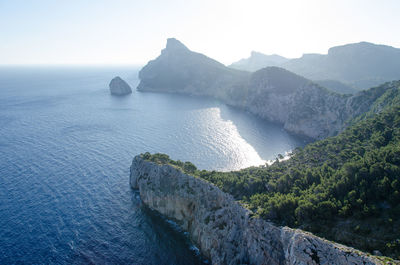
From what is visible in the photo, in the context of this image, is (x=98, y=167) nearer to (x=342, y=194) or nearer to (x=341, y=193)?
(x=341, y=193)

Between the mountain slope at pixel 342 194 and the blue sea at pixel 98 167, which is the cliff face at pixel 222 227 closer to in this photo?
the mountain slope at pixel 342 194

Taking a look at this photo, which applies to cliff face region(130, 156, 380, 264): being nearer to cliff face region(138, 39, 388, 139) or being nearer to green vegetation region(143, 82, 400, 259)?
green vegetation region(143, 82, 400, 259)

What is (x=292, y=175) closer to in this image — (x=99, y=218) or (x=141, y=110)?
(x=99, y=218)

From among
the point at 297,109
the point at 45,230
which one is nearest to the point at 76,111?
the point at 45,230

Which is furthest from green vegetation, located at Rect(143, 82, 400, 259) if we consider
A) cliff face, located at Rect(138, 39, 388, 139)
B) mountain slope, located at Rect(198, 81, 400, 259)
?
cliff face, located at Rect(138, 39, 388, 139)

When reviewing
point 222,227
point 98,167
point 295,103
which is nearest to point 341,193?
point 222,227
